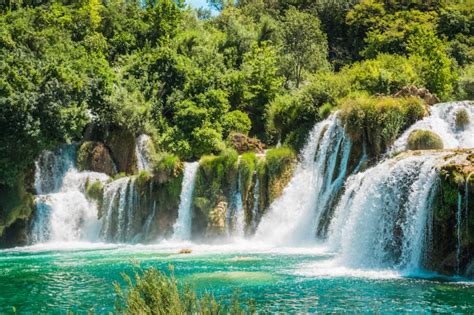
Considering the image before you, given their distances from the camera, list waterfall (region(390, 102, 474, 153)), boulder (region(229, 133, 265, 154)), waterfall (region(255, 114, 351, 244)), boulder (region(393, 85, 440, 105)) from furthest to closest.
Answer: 1. boulder (region(229, 133, 265, 154))
2. boulder (region(393, 85, 440, 105))
3. waterfall (region(255, 114, 351, 244))
4. waterfall (region(390, 102, 474, 153))

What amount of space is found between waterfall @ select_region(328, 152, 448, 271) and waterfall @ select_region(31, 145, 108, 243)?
1776cm

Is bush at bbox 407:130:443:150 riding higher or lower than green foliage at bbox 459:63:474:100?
lower

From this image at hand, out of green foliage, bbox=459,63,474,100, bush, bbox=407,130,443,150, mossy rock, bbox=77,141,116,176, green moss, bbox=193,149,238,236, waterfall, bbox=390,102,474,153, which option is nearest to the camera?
bush, bbox=407,130,443,150

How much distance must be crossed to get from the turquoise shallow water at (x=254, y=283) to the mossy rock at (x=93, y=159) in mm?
11022

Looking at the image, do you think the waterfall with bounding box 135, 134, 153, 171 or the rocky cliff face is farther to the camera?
the waterfall with bounding box 135, 134, 153, 171

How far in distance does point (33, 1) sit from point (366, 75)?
31.8 meters

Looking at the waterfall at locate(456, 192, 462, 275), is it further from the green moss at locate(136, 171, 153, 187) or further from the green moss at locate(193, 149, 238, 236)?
the green moss at locate(136, 171, 153, 187)

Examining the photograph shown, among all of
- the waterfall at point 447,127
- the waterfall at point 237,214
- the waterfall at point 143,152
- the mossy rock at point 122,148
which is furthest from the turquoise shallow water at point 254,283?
the waterfall at point 143,152

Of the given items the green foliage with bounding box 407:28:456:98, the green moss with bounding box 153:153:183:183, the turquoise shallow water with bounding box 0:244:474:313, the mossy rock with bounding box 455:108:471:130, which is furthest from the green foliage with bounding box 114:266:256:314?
the green foliage with bounding box 407:28:456:98

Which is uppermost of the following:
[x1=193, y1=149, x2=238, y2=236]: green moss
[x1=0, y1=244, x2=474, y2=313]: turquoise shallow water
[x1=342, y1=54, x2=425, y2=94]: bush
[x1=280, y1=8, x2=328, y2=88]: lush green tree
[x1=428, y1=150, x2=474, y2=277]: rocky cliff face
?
[x1=280, y1=8, x2=328, y2=88]: lush green tree

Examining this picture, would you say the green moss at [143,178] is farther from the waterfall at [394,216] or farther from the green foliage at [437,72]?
the green foliage at [437,72]

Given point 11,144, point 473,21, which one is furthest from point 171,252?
point 473,21

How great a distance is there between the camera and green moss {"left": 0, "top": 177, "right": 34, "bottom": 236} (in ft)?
99.1

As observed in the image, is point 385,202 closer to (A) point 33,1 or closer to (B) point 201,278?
(B) point 201,278
